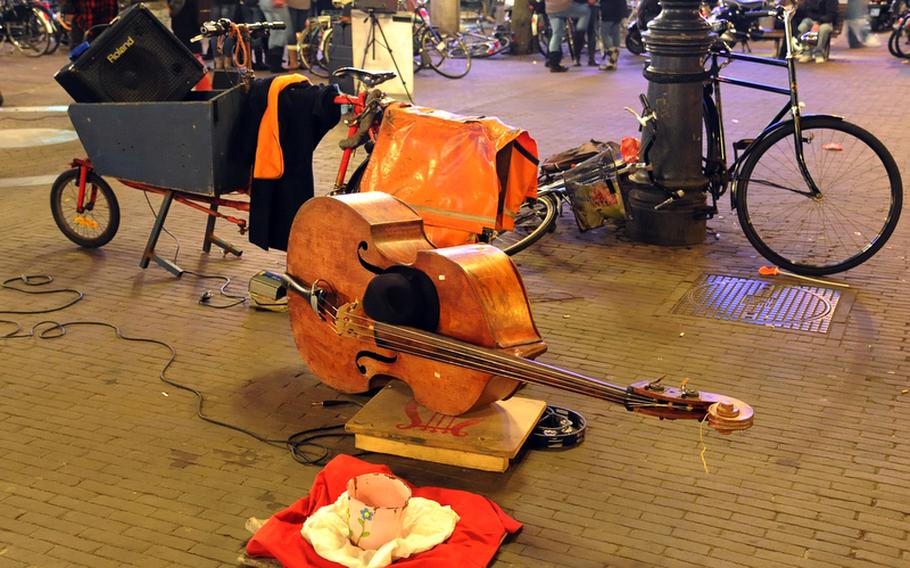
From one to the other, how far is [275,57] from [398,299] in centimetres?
1210

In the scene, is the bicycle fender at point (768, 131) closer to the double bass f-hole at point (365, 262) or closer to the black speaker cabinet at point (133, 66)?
the double bass f-hole at point (365, 262)

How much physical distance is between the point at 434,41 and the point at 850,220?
34.9 ft

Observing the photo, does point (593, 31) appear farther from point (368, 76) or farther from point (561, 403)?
point (561, 403)

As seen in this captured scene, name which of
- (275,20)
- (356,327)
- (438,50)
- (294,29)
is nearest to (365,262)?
(356,327)

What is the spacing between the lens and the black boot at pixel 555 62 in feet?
52.1

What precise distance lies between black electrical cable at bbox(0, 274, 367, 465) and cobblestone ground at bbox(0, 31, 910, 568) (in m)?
0.06

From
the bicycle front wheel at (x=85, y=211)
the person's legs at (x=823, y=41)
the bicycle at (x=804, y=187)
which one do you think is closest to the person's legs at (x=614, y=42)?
the person's legs at (x=823, y=41)

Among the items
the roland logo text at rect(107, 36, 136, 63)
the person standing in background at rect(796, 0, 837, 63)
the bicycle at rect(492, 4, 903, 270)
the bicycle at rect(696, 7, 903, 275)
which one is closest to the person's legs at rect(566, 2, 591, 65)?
the person standing in background at rect(796, 0, 837, 63)

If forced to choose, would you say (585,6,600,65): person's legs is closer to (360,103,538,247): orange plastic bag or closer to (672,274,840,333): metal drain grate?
(672,274,840,333): metal drain grate

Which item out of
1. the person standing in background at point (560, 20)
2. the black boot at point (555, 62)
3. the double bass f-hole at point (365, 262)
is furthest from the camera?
the black boot at point (555, 62)

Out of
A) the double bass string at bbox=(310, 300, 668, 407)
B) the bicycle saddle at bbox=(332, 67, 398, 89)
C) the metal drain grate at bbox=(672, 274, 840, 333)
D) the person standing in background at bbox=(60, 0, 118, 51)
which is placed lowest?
the metal drain grate at bbox=(672, 274, 840, 333)

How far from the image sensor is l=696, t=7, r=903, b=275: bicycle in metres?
5.99

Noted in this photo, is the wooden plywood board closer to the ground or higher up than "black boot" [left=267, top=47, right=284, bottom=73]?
closer to the ground

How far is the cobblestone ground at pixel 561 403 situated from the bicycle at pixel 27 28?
12.3 meters
